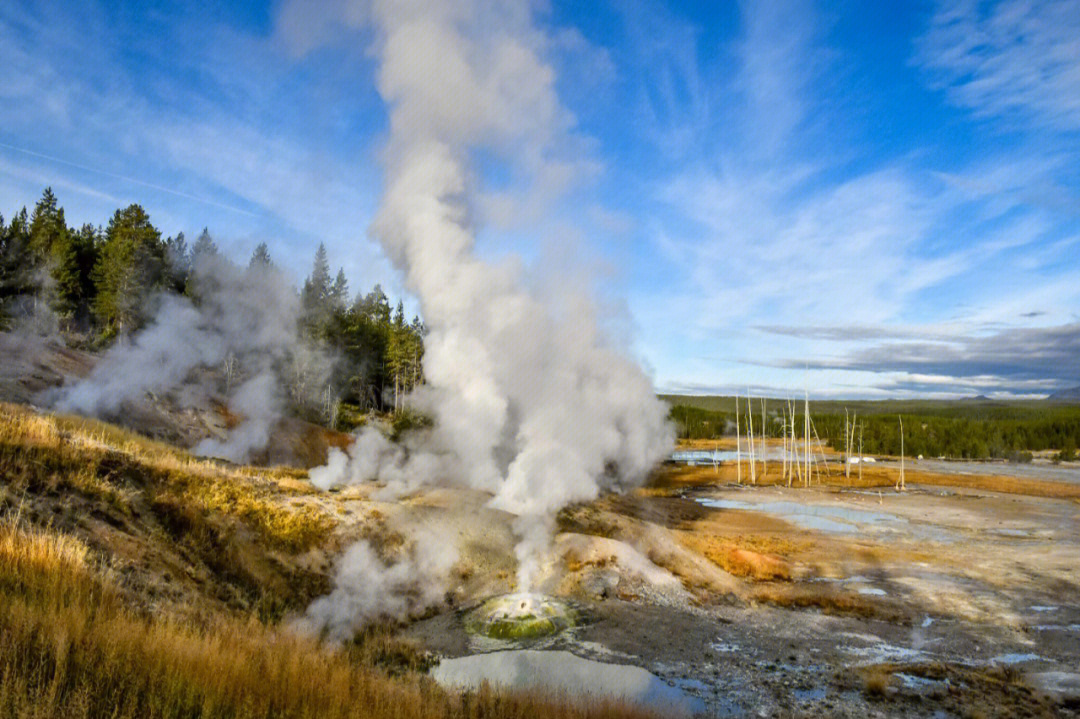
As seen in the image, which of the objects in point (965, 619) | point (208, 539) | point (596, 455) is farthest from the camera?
point (596, 455)

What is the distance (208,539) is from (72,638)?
9617 millimetres

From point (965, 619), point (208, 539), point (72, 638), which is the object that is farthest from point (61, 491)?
point (965, 619)

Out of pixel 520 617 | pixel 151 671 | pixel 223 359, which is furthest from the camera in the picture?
pixel 223 359

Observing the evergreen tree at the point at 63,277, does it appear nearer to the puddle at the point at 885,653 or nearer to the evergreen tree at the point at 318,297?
the evergreen tree at the point at 318,297

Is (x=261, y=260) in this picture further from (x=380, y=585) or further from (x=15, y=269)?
(x=380, y=585)

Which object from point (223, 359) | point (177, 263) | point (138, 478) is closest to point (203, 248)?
point (177, 263)

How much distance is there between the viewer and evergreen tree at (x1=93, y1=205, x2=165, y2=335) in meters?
47.2

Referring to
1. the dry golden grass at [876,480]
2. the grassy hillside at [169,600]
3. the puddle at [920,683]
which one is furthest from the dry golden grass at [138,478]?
the dry golden grass at [876,480]

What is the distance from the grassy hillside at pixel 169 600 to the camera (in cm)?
511

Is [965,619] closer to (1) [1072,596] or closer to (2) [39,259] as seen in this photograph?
(1) [1072,596]

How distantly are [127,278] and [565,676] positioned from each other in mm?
49810

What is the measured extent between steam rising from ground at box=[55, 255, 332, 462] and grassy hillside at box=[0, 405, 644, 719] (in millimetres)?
11557

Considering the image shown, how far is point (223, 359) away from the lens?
40.4 metres

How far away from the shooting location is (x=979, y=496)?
50.3m
